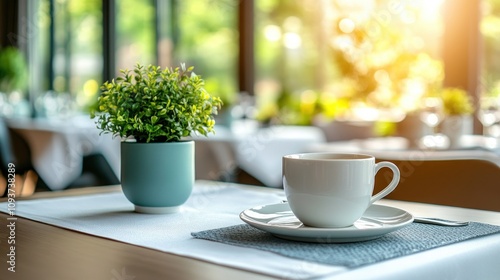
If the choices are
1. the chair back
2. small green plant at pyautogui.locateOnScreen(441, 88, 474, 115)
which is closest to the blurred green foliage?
small green plant at pyautogui.locateOnScreen(441, 88, 474, 115)

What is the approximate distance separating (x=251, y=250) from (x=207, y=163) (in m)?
2.75

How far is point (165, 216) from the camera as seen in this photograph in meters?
1.03

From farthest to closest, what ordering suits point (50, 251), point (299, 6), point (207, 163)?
1. point (299, 6)
2. point (207, 163)
3. point (50, 251)

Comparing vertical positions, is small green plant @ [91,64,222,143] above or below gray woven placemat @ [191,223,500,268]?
above

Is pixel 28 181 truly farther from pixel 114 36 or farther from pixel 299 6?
pixel 114 36

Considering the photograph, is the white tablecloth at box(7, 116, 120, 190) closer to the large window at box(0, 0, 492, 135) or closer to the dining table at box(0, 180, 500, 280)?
the large window at box(0, 0, 492, 135)

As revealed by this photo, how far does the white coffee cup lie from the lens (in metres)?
0.83

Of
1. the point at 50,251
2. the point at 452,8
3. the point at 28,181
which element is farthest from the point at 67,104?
the point at 50,251

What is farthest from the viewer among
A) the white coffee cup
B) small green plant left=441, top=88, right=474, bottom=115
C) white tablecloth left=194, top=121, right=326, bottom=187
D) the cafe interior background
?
the cafe interior background

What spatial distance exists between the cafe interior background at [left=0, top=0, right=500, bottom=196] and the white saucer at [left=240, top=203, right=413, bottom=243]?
6.05 ft

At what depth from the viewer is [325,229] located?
2.63 feet

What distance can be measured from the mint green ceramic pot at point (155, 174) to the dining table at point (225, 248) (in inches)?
0.8

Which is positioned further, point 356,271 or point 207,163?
point 207,163

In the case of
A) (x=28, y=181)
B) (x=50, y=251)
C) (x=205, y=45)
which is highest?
(x=205, y=45)
